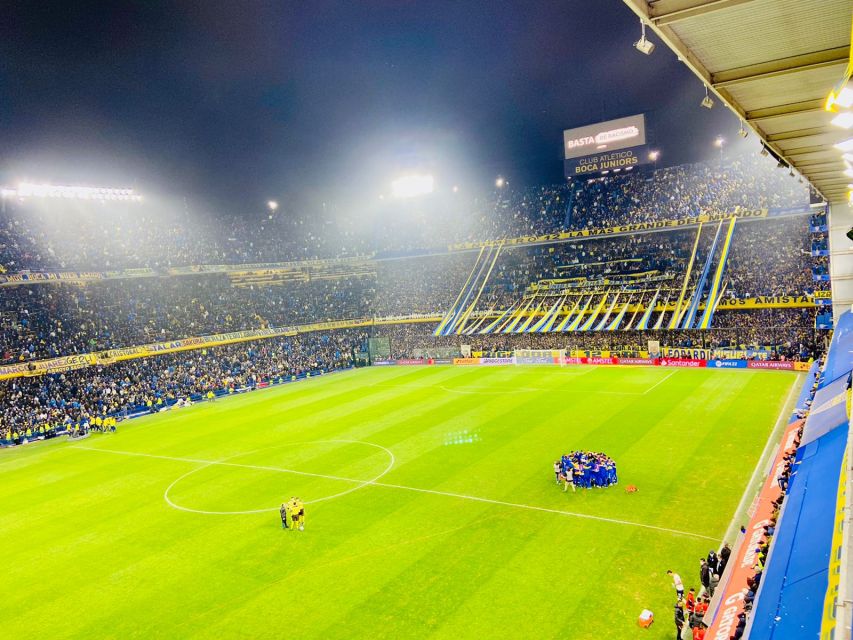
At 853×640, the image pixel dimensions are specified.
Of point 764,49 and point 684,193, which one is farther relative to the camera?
point 684,193

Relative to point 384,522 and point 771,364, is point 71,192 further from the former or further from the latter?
point 771,364

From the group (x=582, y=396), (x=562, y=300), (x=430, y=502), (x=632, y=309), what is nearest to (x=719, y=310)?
(x=632, y=309)

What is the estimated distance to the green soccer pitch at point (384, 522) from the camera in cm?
1202

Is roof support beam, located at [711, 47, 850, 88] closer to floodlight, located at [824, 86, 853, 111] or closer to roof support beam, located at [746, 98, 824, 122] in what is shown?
roof support beam, located at [746, 98, 824, 122]

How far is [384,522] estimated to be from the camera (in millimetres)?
16438

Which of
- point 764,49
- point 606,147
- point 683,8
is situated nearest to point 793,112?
point 764,49

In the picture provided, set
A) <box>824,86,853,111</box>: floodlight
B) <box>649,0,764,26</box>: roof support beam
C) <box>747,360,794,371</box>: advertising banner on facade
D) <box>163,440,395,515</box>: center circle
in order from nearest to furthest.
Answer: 1. <box>824,86,853,111</box>: floodlight
2. <box>649,0,764,26</box>: roof support beam
3. <box>163,440,395,515</box>: center circle
4. <box>747,360,794,371</box>: advertising banner on facade

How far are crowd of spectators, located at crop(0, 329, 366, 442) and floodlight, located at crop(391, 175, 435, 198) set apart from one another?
2037cm

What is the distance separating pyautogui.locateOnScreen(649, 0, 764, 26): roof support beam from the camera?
7207 millimetres

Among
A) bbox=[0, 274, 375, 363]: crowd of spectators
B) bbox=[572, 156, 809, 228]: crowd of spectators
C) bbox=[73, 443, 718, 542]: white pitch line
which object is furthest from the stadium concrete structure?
bbox=[0, 274, 375, 363]: crowd of spectators

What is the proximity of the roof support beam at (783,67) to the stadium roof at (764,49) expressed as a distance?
0.01m

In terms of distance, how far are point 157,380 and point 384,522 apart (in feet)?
105

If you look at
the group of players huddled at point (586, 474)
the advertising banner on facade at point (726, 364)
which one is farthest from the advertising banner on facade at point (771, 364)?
the group of players huddled at point (586, 474)

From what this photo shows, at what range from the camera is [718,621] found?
33.2ft
